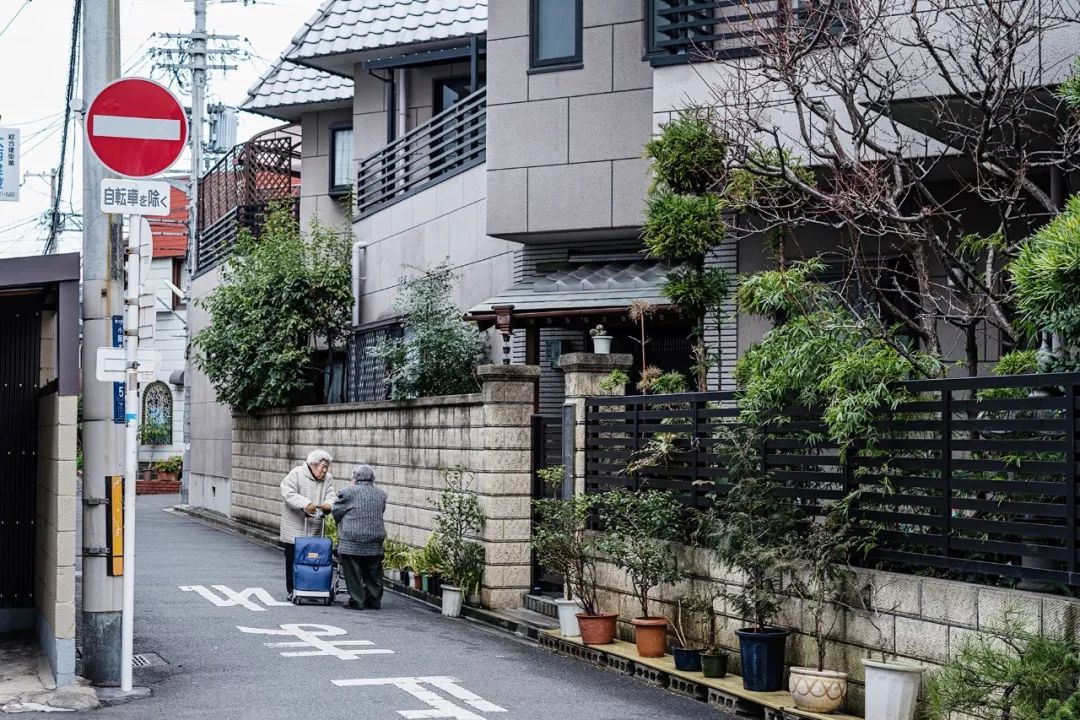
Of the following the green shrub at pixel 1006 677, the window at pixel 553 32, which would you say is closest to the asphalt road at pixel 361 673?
the green shrub at pixel 1006 677

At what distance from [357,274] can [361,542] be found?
10882mm

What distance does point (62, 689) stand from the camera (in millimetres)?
10164

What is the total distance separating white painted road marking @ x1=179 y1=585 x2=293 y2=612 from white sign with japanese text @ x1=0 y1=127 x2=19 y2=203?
17.2 feet

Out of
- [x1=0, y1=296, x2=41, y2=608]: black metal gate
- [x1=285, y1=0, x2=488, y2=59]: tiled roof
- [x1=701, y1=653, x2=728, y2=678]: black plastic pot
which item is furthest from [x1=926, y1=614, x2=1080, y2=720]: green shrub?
[x1=285, y1=0, x2=488, y2=59]: tiled roof

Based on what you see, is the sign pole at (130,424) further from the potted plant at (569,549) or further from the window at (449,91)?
the window at (449,91)

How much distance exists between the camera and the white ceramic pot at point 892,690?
28.9 feet

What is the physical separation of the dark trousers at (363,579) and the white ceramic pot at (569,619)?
3336 millimetres

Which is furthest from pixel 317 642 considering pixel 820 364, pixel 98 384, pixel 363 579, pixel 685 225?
pixel 820 364

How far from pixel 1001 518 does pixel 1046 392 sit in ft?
2.80

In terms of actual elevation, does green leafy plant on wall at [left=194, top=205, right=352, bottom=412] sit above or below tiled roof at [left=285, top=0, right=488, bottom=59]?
below

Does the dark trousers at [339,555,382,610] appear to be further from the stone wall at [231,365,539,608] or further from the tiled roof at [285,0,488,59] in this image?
the tiled roof at [285,0,488,59]

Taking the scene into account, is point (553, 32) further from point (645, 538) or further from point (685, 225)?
point (645, 538)

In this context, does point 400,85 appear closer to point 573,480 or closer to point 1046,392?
point 573,480

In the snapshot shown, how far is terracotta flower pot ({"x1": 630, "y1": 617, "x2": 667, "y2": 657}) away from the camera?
12062mm
